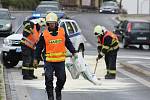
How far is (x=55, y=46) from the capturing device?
38.8ft

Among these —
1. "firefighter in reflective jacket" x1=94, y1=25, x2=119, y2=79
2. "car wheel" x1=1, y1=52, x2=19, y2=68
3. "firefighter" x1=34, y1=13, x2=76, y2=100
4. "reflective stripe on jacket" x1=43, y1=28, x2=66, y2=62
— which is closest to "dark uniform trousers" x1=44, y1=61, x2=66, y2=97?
"firefighter" x1=34, y1=13, x2=76, y2=100

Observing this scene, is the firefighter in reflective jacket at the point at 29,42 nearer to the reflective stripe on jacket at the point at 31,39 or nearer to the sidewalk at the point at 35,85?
the reflective stripe on jacket at the point at 31,39

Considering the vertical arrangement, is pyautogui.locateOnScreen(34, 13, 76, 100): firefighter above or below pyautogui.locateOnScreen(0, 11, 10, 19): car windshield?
above

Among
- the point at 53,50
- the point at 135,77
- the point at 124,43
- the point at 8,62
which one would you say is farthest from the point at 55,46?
the point at 124,43

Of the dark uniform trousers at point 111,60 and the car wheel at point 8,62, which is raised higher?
the dark uniform trousers at point 111,60

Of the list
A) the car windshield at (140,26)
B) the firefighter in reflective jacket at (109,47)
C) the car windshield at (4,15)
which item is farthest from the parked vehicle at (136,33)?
the firefighter in reflective jacket at (109,47)

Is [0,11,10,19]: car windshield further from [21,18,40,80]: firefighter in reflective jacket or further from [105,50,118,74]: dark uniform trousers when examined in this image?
[105,50,118,74]: dark uniform trousers

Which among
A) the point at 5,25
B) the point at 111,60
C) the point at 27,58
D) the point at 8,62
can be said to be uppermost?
the point at 27,58

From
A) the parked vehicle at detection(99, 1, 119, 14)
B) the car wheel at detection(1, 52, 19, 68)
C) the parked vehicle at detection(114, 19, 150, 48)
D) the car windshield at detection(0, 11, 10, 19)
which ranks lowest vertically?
the parked vehicle at detection(99, 1, 119, 14)

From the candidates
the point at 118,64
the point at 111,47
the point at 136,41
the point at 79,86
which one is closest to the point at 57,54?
the point at 79,86

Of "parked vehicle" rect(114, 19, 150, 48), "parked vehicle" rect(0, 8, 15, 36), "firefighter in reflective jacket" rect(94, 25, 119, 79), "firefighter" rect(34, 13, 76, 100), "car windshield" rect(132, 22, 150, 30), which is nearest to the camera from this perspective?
"firefighter" rect(34, 13, 76, 100)

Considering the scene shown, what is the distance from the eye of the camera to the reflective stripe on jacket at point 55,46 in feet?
38.7

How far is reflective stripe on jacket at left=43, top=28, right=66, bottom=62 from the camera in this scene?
1179 centimetres

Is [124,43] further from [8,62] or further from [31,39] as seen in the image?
[31,39]
